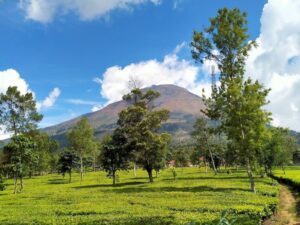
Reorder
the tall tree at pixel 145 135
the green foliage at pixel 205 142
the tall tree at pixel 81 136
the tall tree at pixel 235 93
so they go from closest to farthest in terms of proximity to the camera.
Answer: the tall tree at pixel 235 93
the tall tree at pixel 145 135
the tall tree at pixel 81 136
the green foliage at pixel 205 142

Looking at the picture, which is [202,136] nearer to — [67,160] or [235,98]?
Result: [67,160]

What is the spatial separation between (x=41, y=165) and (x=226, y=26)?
90692mm

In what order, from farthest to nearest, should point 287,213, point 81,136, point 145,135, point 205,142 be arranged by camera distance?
point 205,142 → point 81,136 → point 145,135 → point 287,213

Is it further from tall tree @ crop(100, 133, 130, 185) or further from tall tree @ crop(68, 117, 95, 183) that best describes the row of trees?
tall tree @ crop(68, 117, 95, 183)

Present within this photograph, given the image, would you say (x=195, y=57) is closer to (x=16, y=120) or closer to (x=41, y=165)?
(x=16, y=120)

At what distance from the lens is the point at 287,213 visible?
112 ft

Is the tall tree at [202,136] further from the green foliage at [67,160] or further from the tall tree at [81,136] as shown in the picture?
the green foliage at [67,160]

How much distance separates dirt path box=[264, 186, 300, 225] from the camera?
29328 millimetres

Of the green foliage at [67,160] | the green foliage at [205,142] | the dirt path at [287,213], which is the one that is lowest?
the dirt path at [287,213]

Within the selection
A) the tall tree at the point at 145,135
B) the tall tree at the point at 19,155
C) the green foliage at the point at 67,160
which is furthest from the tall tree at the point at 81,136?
the tall tree at the point at 19,155

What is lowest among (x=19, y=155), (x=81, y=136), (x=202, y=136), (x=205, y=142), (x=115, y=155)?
(x=115, y=155)

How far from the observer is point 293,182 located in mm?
58156

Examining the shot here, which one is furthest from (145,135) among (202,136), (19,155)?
(202,136)

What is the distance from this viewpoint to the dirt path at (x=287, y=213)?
29328 mm
